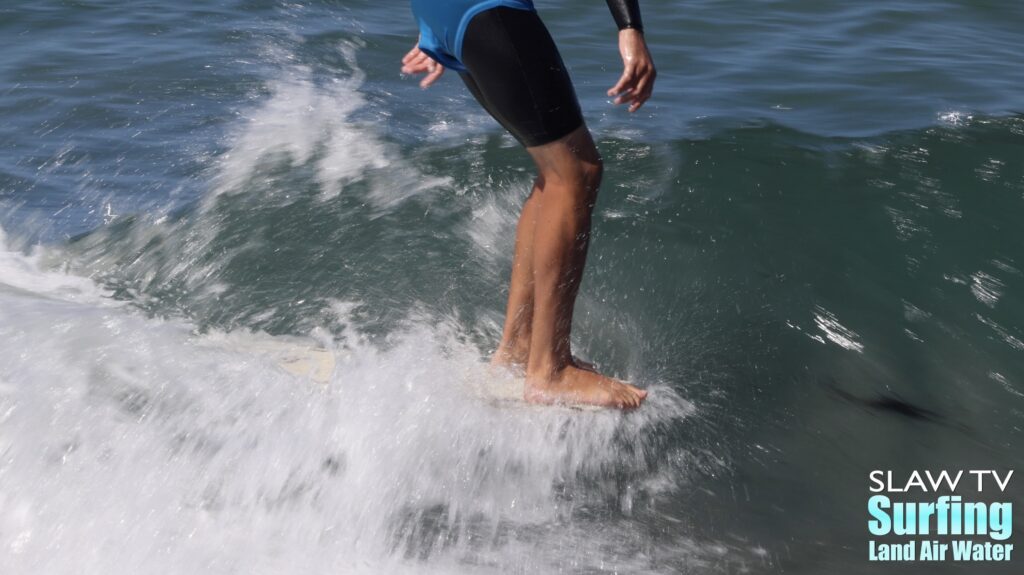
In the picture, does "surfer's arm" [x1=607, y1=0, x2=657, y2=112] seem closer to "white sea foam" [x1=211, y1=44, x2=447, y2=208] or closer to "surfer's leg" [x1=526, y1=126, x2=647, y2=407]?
"surfer's leg" [x1=526, y1=126, x2=647, y2=407]

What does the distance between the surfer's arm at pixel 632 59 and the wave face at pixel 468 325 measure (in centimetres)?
89

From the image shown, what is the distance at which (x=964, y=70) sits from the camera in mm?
6910

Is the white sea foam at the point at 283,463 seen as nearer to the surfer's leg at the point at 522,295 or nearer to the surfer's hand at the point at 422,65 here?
the surfer's leg at the point at 522,295

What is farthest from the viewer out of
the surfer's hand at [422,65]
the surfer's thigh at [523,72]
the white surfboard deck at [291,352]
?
the surfer's hand at [422,65]

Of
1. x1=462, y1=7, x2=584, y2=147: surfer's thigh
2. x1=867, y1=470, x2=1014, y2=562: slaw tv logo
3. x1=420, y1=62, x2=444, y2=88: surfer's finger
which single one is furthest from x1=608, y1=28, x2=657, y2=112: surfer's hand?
x1=867, y1=470, x2=1014, y2=562: slaw tv logo

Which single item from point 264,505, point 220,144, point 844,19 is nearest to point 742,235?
point 264,505

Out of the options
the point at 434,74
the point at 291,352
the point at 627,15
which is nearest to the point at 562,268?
the point at 627,15

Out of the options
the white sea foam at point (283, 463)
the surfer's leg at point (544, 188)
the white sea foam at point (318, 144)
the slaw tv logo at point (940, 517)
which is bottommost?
the slaw tv logo at point (940, 517)

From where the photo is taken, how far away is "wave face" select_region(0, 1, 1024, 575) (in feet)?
9.02

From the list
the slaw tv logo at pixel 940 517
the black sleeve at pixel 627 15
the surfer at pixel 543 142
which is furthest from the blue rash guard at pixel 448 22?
the slaw tv logo at pixel 940 517

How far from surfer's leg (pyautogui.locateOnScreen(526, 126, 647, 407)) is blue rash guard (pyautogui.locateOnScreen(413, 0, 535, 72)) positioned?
1.14ft

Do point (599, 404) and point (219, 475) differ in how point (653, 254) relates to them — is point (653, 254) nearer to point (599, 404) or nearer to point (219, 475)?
point (599, 404)

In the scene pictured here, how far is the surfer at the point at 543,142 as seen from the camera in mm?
2912

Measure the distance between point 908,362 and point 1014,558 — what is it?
3.04 ft
